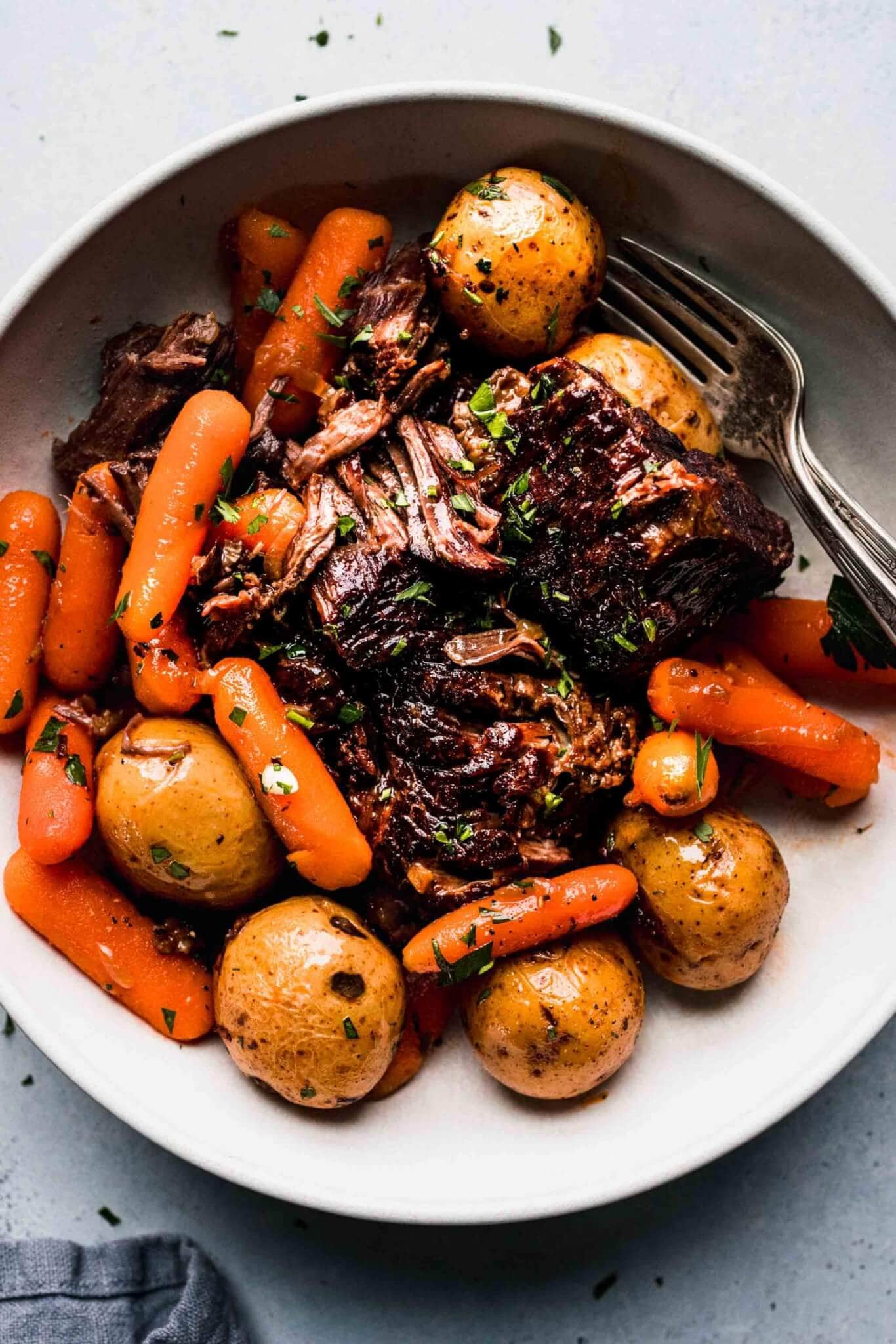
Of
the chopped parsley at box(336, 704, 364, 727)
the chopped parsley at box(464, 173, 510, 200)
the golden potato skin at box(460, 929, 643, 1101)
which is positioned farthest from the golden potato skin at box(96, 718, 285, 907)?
the chopped parsley at box(464, 173, 510, 200)

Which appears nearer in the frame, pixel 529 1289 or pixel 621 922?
pixel 621 922

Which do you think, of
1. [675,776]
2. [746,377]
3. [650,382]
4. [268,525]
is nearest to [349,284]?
[268,525]

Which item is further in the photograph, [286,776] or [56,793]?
[56,793]

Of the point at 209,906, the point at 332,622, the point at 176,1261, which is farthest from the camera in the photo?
the point at 176,1261

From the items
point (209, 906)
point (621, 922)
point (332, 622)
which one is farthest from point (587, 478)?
point (209, 906)

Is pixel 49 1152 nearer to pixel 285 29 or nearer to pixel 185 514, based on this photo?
pixel 185 514

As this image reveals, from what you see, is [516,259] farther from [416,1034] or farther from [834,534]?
[416,1034]

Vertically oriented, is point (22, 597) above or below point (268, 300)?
below

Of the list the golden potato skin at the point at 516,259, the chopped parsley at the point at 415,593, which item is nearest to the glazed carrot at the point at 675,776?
the chopped parsley at the point at 415,593
